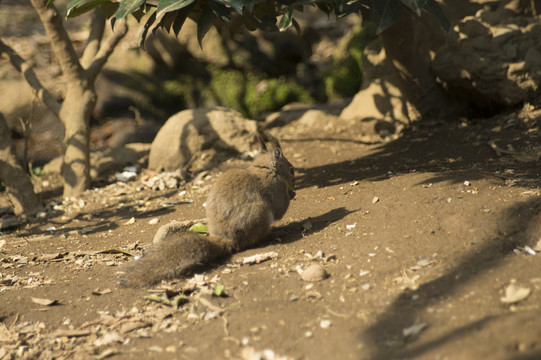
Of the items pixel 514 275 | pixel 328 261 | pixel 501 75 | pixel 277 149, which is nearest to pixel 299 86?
pixel 501 75

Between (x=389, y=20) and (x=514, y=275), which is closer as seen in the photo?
(x=514, y=275)

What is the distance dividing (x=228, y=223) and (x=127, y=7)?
184 centimetres

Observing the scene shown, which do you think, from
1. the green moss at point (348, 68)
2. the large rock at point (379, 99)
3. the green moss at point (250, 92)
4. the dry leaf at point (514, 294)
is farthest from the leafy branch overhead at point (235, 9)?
the green moss at point (250, 92)

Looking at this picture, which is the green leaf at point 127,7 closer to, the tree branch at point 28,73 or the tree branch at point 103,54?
the tree branch at point 103,54

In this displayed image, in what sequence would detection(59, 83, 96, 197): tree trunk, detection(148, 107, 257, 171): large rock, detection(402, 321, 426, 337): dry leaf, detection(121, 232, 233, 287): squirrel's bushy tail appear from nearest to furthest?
detection(402, 321, 426, 337): dry leaf, detection(121, 232, 233, 287): squirrel's bushy tail, detection(59, 83, 96, 197): tree trunk, detection(148, 107, 257, 171): large rock

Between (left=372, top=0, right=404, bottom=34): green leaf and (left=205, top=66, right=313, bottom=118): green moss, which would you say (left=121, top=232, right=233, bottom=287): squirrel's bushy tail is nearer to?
(left=372, top=0, right=404, bottom=34): green leaf

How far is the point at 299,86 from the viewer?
1108 cm

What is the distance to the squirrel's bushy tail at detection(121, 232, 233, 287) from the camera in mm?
3785

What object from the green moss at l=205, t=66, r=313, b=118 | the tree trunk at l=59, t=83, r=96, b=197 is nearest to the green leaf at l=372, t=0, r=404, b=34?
the tree trunk at l=59, t=83, r=96, b=197

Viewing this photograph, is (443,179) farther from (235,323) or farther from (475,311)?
(235,323)

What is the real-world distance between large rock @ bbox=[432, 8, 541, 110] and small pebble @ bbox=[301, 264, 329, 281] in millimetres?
4361

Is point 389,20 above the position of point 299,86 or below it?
above

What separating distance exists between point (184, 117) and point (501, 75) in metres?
4.29

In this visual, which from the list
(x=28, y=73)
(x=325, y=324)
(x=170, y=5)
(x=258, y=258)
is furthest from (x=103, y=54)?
(x=325, y=324)
